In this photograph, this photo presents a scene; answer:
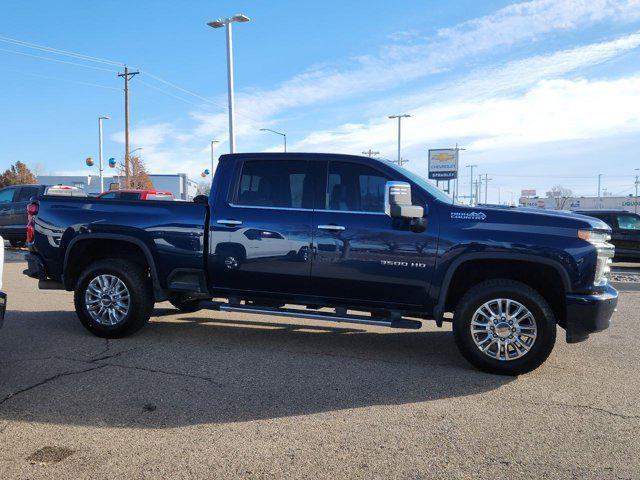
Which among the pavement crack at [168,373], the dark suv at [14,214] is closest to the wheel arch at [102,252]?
the pavement crack at [168,373]

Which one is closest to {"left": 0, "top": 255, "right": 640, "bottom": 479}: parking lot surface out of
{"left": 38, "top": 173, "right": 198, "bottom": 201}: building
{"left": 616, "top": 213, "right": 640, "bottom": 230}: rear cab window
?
{"left": 616, "top": 213, "right": 640, "bottom": 230}: rear cab window

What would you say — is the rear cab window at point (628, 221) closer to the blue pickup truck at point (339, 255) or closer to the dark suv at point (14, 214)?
the blue pickup truck at point (339, 255)

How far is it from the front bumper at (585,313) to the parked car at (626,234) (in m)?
11.3

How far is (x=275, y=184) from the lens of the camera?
18.8 ft

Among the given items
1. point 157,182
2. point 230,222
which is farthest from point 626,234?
point 157,182

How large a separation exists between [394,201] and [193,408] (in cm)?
247

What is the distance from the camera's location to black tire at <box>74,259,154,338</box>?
594cm

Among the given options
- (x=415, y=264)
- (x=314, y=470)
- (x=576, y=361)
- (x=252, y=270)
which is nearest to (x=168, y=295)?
(x=252, y=270)

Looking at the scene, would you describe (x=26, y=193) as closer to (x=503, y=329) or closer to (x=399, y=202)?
(x=399, y=202)

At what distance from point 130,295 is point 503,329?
3924 mm

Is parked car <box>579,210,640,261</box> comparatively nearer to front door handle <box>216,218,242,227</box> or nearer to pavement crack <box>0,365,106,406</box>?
front door handle <box>216,218,242,227</box>

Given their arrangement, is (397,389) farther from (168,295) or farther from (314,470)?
(168,295)

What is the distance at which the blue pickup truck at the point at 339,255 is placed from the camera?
4.90 meters

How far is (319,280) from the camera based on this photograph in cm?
Answer: 541
